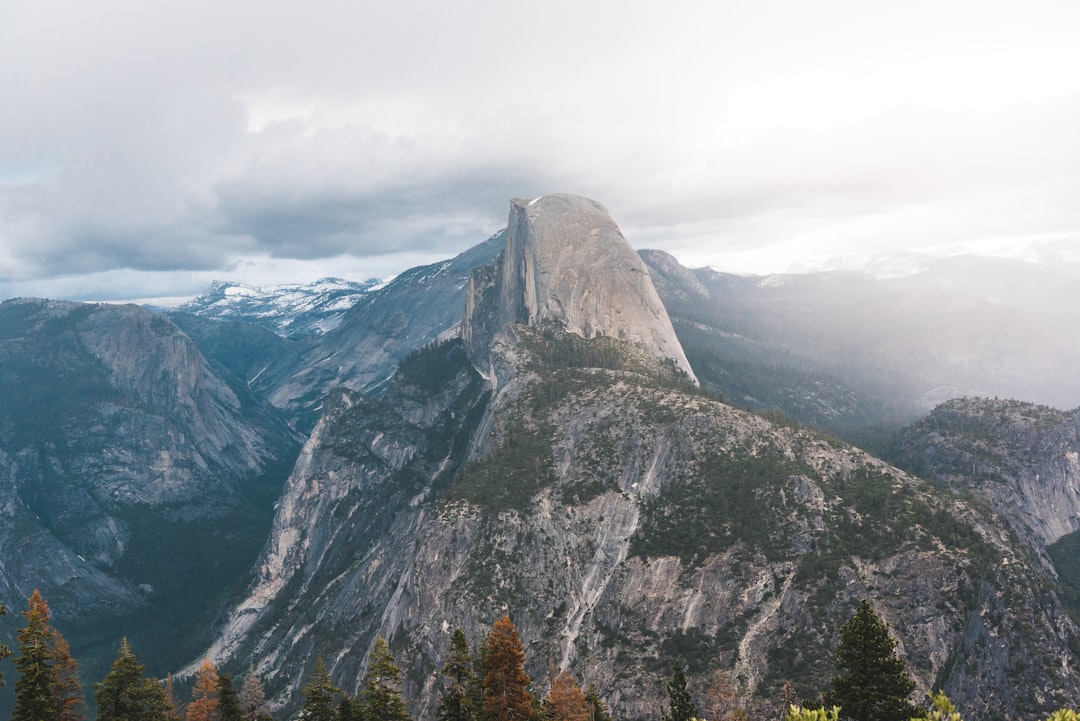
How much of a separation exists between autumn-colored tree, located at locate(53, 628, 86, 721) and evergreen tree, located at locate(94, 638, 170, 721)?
1.64 meters

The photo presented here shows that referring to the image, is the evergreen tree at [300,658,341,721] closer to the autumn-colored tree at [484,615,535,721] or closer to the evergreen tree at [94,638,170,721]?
the evergreen tree at [94,638,170,721]

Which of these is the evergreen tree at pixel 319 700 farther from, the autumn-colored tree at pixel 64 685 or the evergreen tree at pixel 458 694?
the autumn-colored tree at pixel 64 685

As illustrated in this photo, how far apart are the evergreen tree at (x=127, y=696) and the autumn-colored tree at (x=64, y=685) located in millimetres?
1643

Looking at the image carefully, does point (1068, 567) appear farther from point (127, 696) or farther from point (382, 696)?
point (127, 696)

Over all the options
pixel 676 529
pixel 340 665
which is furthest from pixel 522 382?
pixel 340 665

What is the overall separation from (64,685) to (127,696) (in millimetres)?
4634

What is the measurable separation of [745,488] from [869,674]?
231 ft

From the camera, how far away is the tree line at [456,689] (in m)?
43.1

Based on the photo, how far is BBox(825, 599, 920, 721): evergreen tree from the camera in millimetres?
42562

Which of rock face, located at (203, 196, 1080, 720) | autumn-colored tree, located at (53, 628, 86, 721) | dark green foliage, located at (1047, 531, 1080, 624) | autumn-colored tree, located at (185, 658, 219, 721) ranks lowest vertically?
dark green foliage, located at (1047, 531, 1080, 624)

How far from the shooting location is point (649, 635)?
101 metres

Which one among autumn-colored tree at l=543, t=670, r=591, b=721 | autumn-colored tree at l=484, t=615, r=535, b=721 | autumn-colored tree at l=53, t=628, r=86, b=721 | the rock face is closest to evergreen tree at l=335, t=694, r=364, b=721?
autumn-colored tree at l=484, t=615, r=535, b=721

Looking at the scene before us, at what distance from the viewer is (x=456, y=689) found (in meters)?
56.9

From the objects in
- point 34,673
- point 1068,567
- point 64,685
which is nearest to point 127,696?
point 64,685
